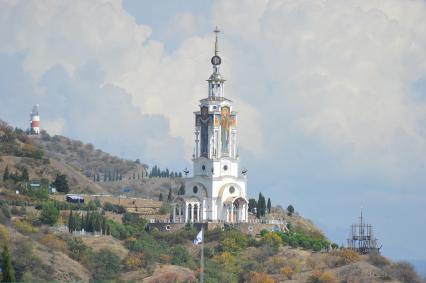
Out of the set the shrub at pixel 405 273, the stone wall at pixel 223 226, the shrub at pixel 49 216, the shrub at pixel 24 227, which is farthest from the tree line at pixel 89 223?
the shrub at pixel 405 273

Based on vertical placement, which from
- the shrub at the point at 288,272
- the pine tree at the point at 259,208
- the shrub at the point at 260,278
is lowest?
the shrub at the point at 260,278

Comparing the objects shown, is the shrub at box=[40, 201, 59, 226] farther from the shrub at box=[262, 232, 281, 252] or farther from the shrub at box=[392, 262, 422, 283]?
the shrub at box=[392, 262, 422, 283]

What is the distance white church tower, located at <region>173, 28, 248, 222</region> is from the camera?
13438 cm

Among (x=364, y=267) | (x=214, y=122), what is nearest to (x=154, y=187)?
(x=214, y=122)

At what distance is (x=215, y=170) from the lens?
13475 centimetres

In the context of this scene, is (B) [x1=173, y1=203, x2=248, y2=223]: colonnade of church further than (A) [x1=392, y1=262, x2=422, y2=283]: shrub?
Yes

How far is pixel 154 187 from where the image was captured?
198 metres

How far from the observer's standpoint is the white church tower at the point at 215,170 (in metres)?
134

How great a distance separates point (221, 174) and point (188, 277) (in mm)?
17594

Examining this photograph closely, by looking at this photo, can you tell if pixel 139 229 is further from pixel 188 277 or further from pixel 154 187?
pixel 154 187

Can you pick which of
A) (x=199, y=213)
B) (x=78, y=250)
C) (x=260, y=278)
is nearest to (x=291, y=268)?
(x=260, y=278)

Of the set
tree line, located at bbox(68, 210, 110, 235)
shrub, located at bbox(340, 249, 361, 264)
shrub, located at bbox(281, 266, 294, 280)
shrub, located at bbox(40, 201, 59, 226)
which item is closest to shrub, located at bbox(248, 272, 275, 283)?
shrub, located at bbox(281, 266, 294, 280)

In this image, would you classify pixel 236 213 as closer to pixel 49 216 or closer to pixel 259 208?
pixel 259 208

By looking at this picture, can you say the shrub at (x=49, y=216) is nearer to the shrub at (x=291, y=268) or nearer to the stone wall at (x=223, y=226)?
the stone wall at (x=223, y=226)
